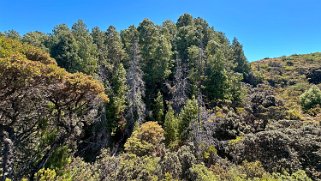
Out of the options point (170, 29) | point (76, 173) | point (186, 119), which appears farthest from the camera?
point (170, 29)

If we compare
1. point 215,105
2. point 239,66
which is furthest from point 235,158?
point 239,66

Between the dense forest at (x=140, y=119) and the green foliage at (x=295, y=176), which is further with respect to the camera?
the green foliage at (x=295, y=176)

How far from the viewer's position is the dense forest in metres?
12.1

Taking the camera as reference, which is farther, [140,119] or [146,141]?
[140,119]

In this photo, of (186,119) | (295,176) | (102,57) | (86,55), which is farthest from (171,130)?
(102,57)

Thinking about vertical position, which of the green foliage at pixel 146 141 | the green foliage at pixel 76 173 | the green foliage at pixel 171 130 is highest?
the green foliage at pixel 171 130

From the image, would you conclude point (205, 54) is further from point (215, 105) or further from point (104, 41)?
point (104, 41)

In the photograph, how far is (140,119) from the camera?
2108 centimetres

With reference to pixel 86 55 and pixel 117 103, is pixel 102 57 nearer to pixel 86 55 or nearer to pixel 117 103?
pixel 86 55

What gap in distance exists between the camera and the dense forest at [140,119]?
475 inches

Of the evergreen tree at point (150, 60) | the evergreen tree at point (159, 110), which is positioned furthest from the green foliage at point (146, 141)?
the evergreen tree at point (150, 60)

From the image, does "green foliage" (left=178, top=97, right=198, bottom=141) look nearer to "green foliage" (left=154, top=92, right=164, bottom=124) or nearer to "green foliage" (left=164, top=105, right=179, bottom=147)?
"green foliage" (left=164, top=105, right=179, bottom=147)

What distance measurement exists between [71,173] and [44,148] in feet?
8.33

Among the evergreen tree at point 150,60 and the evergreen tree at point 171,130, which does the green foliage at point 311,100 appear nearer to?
the evergreen tree at point 150,60
